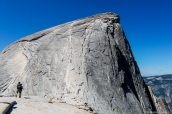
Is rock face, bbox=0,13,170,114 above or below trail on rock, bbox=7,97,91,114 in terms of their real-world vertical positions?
above

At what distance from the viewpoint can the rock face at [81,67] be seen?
2153 centimetres

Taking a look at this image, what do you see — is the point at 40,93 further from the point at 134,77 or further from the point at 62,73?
the point at 134,77

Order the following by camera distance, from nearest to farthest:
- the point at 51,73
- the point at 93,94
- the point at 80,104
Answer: the point at 80,104, the point at 93,94, the point at 51,73

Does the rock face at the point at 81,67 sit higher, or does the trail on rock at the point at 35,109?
the rock face at the point at 81,67

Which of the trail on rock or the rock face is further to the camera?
the rock face

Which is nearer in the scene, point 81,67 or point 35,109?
point 35,109

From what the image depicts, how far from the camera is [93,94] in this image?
69.1ft

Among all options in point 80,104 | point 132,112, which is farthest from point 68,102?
point 132,112

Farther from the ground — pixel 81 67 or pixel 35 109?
pixel 81 67

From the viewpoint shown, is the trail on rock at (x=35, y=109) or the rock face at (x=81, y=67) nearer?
the trail on rock at (x=35, y=109)

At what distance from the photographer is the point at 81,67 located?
23.4m

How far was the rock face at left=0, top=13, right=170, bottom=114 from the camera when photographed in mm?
21531

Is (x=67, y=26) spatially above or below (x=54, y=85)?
above

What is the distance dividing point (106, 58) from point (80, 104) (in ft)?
27.1
